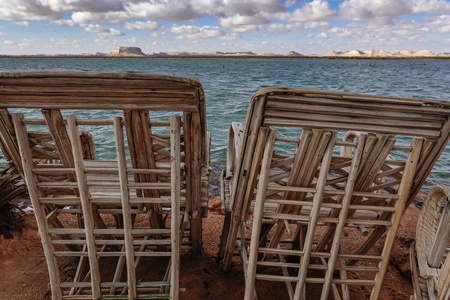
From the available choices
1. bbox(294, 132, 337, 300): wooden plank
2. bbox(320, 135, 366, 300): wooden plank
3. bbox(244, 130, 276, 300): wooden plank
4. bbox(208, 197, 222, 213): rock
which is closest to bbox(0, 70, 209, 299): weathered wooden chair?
bbox(244, 130, 276, 300): wooden plank

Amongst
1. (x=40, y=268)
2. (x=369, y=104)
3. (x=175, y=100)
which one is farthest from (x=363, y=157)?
(x=40, y=268)

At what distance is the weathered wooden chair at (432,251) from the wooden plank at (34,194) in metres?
2.24

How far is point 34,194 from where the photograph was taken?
1.72 m

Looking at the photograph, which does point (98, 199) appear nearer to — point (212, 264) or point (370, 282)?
point (212, 264)

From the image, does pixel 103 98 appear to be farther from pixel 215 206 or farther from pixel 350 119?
pixel 215 206

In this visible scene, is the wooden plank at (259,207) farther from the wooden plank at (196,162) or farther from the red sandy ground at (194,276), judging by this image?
the red sandy ground at (194,276)

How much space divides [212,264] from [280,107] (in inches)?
79.6

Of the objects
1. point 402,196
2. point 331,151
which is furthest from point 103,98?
point 402,196

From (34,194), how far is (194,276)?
159cm

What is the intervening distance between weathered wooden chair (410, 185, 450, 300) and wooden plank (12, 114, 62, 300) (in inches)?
88.2

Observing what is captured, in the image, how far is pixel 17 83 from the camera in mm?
1403

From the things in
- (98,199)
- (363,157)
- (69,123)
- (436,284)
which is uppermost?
(69,123)

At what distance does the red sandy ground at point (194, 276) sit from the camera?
248 centimetres

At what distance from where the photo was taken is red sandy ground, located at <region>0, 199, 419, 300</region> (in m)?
2.48
